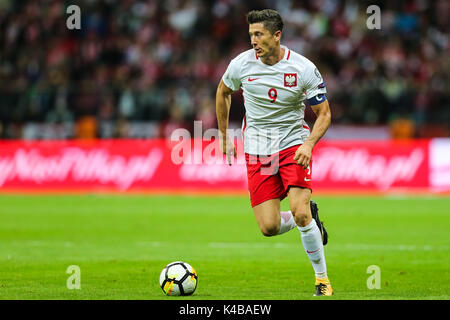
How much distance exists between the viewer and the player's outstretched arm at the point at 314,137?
741 cm

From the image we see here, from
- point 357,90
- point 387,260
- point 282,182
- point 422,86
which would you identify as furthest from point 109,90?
point 282,182

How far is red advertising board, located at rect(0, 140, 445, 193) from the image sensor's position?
66.8ft

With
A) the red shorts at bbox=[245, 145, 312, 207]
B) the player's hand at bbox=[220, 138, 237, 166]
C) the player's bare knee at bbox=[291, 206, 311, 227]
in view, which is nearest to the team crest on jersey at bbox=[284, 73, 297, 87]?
the red shorts at bbox=[245, 145, 312, 207]

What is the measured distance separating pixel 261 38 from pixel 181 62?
16493 millimetres

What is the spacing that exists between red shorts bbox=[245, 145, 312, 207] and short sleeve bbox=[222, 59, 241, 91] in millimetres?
734

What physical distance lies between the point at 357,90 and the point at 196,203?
19.5ft

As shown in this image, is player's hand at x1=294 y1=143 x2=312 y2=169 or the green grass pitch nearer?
player's hand at x1=294 y1=143 x2=312 y2=169

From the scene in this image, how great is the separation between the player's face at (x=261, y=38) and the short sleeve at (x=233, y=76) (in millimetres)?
359

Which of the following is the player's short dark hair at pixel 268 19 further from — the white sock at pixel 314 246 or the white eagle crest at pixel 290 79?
the white sock at pixel 314 246

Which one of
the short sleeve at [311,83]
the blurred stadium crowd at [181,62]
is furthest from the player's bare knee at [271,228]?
the blurred stadium crowd at [181,62]

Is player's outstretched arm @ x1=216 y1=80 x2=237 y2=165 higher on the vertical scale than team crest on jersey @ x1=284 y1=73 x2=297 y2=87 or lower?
lower

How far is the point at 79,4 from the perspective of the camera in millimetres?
25891

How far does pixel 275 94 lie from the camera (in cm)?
797

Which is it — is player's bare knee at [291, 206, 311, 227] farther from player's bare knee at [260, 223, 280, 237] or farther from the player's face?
the player's face
